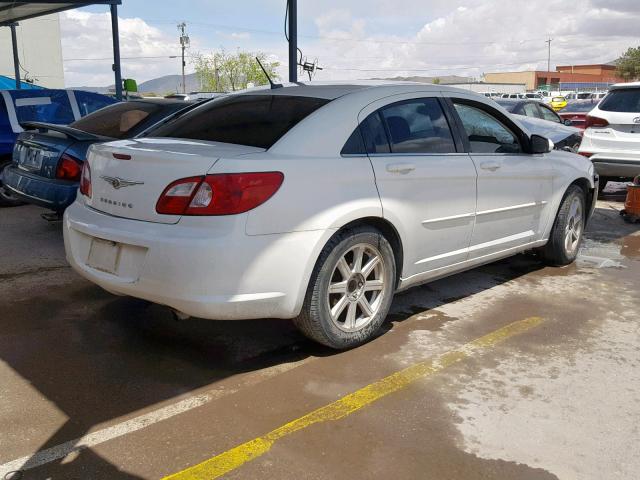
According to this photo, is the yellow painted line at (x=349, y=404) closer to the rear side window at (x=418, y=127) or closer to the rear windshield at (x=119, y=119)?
the rear side window at (x=418, y=127)

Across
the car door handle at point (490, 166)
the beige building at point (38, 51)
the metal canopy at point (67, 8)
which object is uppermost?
the beige building at point (38, 51)

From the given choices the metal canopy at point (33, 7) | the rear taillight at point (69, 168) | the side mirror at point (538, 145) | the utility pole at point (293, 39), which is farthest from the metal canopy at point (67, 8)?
the side mirror at point (538, 145)

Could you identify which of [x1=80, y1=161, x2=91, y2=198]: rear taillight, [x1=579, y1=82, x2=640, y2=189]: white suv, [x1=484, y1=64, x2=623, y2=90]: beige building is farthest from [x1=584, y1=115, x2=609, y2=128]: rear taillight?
[x1=484, y1=64, x2=623, y2=90]: beige building

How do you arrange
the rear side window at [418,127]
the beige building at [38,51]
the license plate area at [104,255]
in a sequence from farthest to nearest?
1. the beige building at [38,51]
2. the rear side window at [418,127]
3. the license plate area at [104,255]

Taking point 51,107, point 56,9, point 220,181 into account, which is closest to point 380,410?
point 220,181

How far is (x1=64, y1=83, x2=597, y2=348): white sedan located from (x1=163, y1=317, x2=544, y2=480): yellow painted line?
0.45m

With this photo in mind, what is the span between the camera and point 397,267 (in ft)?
13.4

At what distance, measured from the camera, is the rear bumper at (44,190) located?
5.91 metres

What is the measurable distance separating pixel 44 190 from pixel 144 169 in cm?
310

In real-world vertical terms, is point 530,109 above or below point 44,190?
above

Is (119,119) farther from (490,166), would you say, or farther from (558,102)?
(558,102)

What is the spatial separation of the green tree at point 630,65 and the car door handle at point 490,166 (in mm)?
76267

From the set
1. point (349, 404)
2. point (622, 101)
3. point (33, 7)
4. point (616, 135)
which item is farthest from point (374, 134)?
point (33, 7)

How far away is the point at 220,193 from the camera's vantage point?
3.22 m
